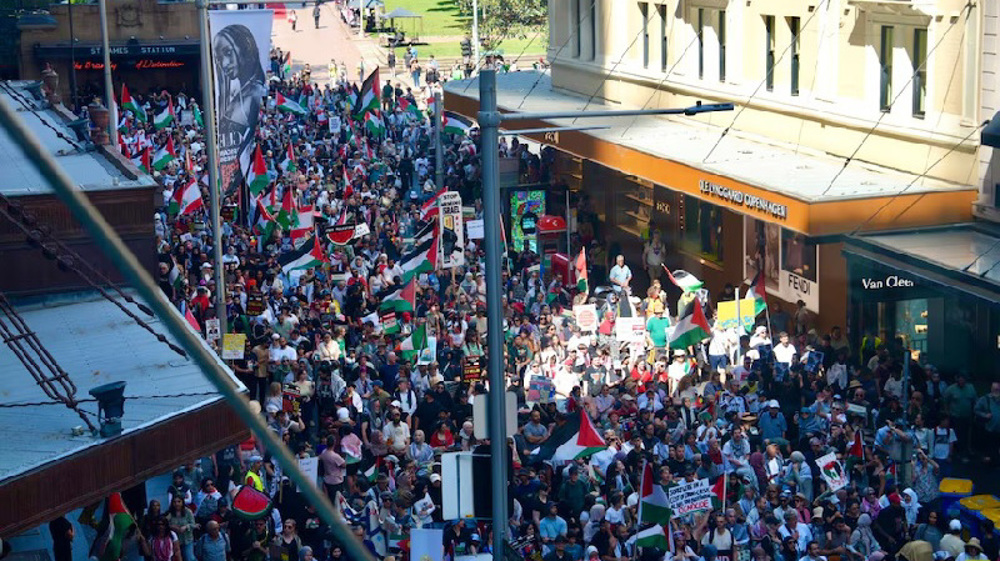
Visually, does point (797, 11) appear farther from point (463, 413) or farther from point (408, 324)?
point (463, 413)

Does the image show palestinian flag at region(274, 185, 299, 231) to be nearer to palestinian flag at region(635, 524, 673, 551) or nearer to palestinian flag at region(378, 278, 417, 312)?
palestinian flag at region(378, 278, 417, 312)

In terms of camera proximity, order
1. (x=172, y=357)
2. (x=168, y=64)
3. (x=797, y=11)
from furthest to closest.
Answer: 1. (x=168, y=64)
2. (x=797, y=11)
3. (x=172, y=357)

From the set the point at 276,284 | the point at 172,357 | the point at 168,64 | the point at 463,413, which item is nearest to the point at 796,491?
the point at 463,413

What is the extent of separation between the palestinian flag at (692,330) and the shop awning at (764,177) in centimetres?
336

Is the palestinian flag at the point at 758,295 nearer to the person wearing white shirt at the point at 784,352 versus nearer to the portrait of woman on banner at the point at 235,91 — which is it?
the person wearing white shirt at the point at 784,352

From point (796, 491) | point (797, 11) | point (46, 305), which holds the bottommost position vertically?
point (796, 491)

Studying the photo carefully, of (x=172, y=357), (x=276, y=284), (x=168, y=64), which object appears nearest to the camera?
(x=172, y=357)

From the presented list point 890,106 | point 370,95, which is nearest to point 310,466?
point 890,106

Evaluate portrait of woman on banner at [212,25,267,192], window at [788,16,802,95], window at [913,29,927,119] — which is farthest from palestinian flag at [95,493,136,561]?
window at [788,16,802,95]

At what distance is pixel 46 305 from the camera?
19.2 metres

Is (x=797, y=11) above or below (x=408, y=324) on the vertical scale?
above

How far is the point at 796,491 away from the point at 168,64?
47.5 meters

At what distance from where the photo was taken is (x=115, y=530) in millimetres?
15688

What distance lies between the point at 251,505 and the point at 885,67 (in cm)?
1642
